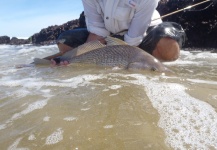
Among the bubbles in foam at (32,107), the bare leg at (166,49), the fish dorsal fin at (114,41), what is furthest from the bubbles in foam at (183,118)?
the bare leg at (166,49)

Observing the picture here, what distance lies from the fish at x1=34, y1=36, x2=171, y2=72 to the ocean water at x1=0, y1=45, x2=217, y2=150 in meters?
0.49

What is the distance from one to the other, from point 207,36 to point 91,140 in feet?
23.3

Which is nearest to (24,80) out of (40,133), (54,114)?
(54,114)

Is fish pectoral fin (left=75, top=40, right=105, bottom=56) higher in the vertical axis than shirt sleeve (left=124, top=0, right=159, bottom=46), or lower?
lower

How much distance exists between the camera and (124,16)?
4426 mm

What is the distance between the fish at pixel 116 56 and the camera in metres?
3.54

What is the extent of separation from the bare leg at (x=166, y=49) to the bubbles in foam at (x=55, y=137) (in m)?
2.90

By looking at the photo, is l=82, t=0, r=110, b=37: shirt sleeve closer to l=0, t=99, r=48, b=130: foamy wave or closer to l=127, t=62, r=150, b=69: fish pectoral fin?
l=127, t=62, r=150, b=69: fish pectoral fin

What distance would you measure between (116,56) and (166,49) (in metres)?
0.94

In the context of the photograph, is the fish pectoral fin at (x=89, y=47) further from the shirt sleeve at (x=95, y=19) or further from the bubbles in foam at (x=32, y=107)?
the bubbles in foam at (x=32, y=107)

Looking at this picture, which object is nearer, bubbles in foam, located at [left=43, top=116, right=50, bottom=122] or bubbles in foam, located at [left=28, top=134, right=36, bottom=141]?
bubbles in foam, located at [left=28, top=134, right=36, bottom=141]

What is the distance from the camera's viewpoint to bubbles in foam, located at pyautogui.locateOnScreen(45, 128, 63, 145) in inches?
62.9

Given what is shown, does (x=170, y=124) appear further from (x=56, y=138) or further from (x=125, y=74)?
(x=125, y=74)

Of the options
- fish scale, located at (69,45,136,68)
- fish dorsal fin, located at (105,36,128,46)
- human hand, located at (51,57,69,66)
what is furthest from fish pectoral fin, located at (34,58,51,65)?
fish dorsal fin, located at (105,36,128,46)
